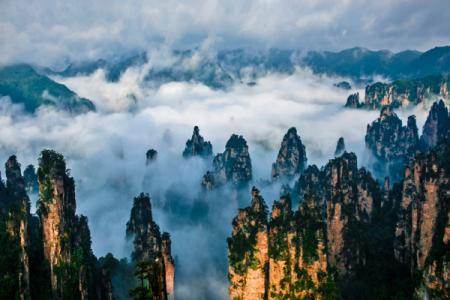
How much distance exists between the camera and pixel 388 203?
4444 inches

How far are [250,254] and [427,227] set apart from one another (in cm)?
2824

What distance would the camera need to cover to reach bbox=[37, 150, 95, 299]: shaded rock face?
7838 cm

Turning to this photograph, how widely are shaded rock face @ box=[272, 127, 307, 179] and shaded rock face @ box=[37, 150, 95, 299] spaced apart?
336 feet

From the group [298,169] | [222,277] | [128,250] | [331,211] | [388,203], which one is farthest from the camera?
[298,169]

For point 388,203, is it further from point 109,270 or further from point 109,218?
point 109,218

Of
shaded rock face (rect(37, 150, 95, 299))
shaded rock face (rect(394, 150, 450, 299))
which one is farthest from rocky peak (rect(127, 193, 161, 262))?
shaded rock face (rect(394, 150, 450, 299))

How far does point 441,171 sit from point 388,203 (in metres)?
30.4

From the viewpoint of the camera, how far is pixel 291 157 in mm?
175375

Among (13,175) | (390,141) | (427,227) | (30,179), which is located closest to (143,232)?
(13,175)

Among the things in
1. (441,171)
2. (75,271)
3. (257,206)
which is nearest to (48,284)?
(75,271)

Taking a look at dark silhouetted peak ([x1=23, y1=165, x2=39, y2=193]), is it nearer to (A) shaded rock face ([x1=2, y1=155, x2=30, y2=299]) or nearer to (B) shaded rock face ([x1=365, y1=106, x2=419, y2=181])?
(A) shaded rock face ([x1=2, y1=155, x2=30, y2=299])

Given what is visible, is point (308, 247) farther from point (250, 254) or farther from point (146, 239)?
point (146, 239)

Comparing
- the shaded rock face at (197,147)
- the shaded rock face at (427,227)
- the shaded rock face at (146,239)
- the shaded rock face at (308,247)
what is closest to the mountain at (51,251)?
the shaded rock face at (146,239)

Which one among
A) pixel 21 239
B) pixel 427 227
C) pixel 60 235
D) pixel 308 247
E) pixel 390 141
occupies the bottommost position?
pixel 308 247
